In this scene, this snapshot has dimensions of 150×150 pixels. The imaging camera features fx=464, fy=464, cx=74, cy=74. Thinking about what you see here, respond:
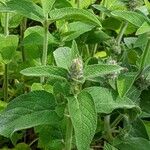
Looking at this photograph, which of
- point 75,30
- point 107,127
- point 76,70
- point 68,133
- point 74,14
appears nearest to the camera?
point 76,70

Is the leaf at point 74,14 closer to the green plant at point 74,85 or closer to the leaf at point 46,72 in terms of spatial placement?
the green plant at point 74,85

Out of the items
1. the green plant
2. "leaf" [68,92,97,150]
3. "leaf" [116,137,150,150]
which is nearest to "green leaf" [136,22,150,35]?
the green plant

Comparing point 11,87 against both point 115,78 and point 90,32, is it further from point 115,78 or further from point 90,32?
point 115,78

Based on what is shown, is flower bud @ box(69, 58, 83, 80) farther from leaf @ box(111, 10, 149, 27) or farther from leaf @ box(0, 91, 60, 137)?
leaf @ box(111, 10, 149, 27)

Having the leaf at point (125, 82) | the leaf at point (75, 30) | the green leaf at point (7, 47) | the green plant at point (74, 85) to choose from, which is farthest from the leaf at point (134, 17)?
the green leaf at point (7, 47)

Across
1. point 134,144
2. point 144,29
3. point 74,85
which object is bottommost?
point 134,144

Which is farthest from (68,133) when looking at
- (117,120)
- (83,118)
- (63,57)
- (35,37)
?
(35,37)

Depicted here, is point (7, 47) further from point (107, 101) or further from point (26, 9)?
point (107, 101)
